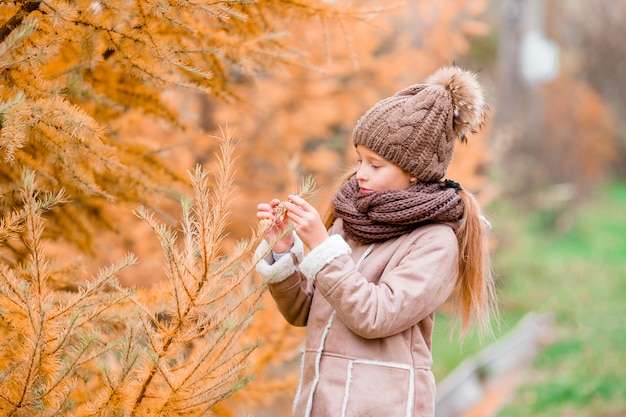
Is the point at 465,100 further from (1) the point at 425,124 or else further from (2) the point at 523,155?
(2) the point at 523,155

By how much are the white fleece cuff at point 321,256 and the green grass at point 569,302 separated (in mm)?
858

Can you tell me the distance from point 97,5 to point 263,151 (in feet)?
13.5

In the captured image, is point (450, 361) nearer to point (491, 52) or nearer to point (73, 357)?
point (73, 357)

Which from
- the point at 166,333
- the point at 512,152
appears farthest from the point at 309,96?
the point at 512,152

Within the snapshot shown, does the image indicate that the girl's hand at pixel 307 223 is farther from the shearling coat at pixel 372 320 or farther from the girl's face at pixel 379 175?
the girl's face at pixel 379 175

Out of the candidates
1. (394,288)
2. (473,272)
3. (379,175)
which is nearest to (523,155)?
(473,272)

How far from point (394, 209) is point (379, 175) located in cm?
14

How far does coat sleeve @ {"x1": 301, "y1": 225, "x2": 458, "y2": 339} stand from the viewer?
175 centimetres

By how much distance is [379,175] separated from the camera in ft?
6.50

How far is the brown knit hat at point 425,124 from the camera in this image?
194cm

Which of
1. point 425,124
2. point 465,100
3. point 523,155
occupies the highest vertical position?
point 523,155

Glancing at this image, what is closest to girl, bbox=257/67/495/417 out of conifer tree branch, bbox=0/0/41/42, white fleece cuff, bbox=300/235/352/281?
white fleece cuff, bbox=300/235/352/281

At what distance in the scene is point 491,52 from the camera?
18.0 m

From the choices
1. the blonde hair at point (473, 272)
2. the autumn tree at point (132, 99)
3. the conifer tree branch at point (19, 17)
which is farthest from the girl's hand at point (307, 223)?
the conifer tree branch at point (19, 17)
